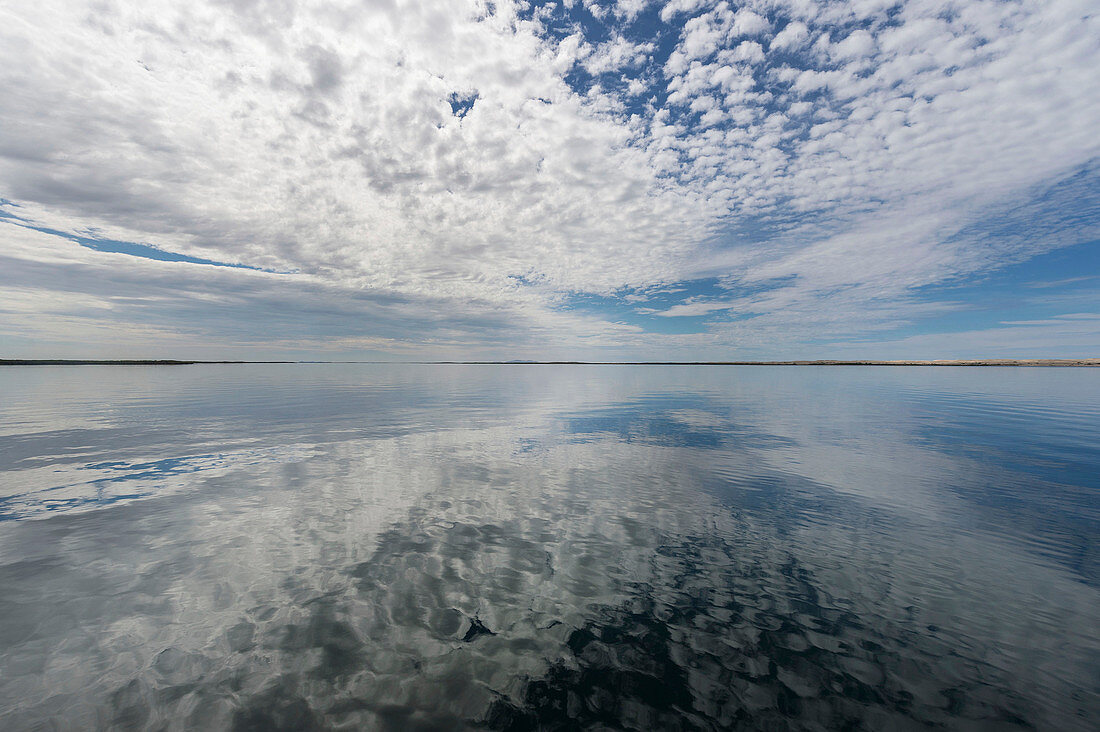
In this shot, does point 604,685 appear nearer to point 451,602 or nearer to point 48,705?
point 451,602

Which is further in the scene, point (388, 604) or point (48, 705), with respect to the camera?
point (388, 604)

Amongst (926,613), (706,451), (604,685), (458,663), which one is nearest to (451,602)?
(458,663)

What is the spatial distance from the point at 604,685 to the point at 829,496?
1360 cm

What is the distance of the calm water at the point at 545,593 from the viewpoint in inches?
253

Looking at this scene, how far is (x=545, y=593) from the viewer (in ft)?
31.0

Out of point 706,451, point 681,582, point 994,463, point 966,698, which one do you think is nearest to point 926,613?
point 966,698

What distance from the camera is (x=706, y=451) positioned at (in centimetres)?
2383

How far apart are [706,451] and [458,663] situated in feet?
64.3

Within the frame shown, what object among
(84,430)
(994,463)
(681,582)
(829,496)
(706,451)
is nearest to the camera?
(681,582)

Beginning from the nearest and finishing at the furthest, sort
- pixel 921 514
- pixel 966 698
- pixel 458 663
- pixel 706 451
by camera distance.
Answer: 1. pixel 966 698
2. pixel 458 663
3. pixel 921 514
4. pixel 706 451

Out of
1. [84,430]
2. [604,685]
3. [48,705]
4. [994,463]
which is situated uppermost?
[994,463]

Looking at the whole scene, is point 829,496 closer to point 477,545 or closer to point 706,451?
point 706,451

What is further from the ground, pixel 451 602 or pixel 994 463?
pixel 994 463

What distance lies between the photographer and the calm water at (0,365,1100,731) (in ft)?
21.1
